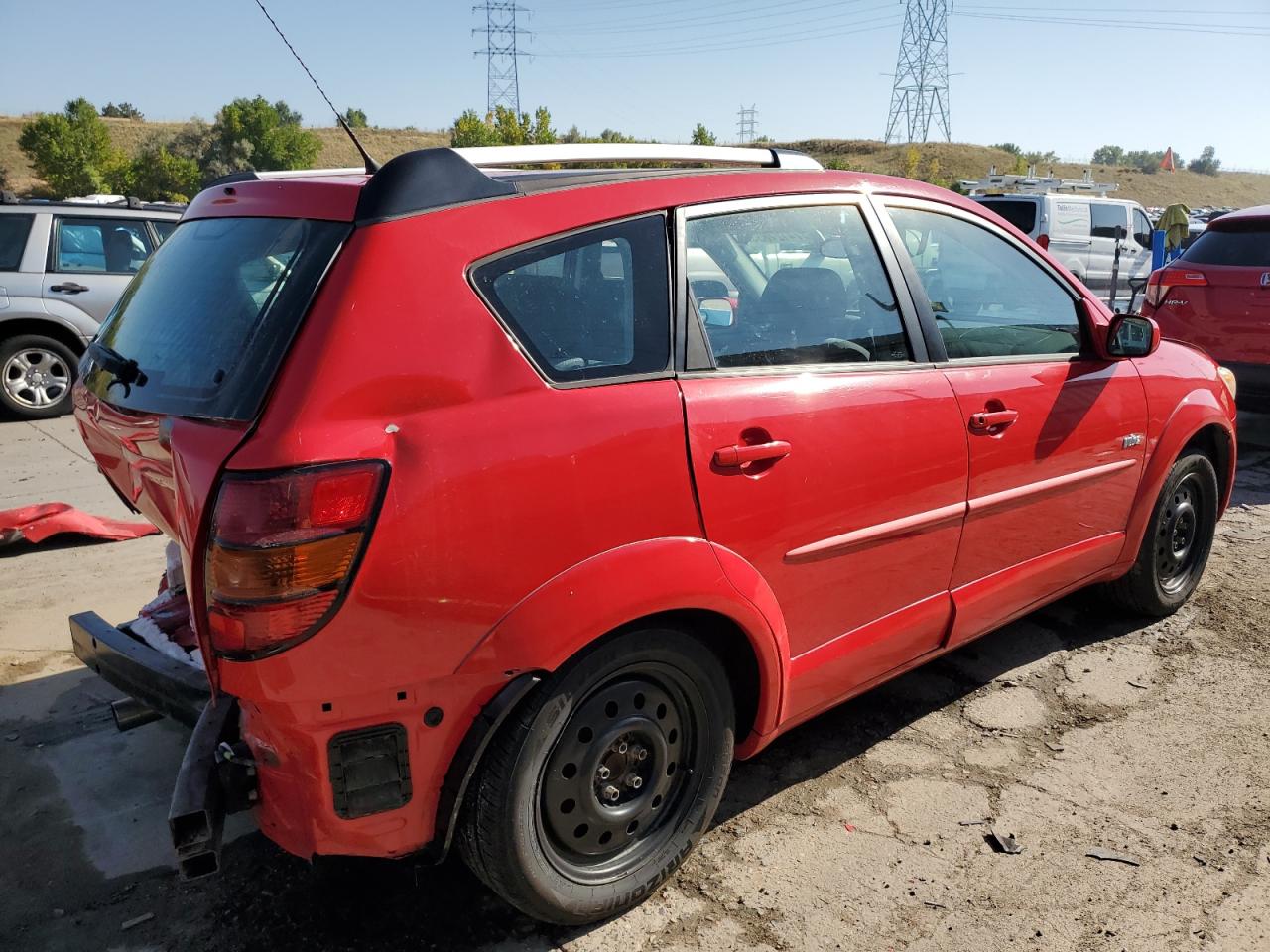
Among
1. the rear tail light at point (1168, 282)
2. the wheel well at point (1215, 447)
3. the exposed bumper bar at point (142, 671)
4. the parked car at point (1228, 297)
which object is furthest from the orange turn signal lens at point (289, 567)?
the rear tail light at point (1168, 282)

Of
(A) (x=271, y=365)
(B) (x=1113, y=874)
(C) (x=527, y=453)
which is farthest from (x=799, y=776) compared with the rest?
(A) (x=271, y=365)

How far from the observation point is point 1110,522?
3836mm

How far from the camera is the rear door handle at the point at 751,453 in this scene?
2.41 m

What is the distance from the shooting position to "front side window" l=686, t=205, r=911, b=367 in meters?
2.58

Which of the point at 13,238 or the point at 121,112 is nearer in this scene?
the point at 13,238

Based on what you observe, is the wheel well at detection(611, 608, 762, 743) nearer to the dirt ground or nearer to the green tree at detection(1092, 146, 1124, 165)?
the dirt ground

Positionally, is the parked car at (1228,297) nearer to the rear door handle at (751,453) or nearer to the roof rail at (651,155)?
the roof rail at (651,155)

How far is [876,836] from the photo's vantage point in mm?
2863

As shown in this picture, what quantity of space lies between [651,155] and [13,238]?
8401 millimetres

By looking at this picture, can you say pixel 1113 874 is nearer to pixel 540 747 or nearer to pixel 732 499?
pixel 732 499

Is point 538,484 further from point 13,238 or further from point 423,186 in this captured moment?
point 13,238

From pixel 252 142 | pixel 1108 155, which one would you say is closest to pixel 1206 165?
pixel 1108 155

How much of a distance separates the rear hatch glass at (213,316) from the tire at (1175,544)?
11.5ft

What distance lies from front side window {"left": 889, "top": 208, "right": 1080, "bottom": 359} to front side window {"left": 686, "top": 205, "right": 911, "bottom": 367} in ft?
0.80
